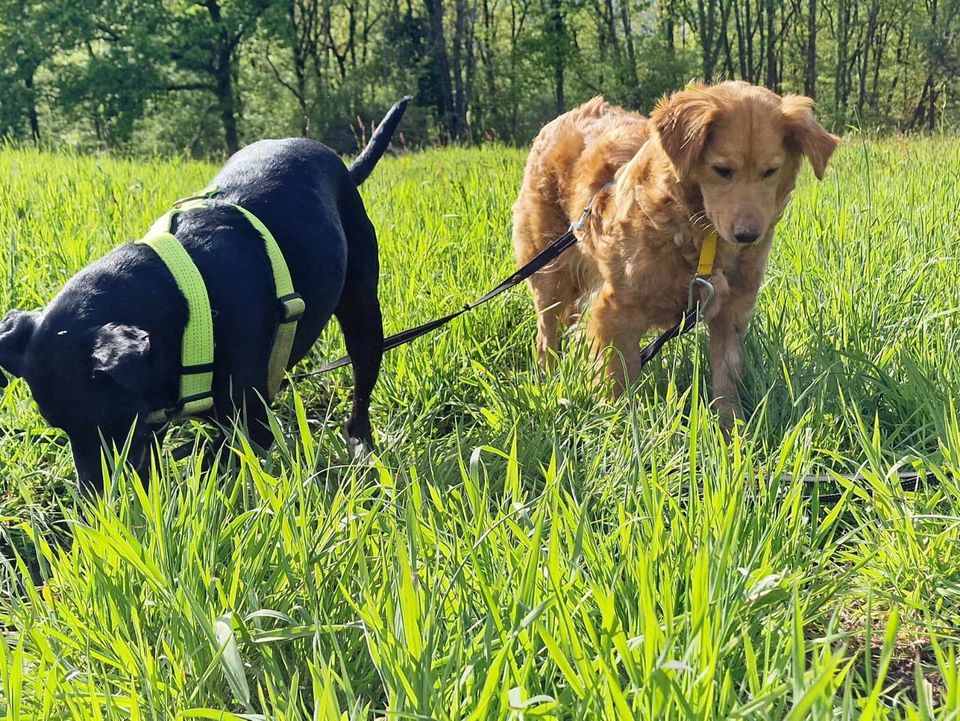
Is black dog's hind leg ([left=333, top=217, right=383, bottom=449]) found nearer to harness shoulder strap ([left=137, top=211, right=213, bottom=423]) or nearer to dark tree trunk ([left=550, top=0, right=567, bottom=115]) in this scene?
harness shoulder strap ([left=137, top=211, right=213, bottom=423])

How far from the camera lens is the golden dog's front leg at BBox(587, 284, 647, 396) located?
305 centimetres

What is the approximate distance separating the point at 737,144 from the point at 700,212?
0.27 meters

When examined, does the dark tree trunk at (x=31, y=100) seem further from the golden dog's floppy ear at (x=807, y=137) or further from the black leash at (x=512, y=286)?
the golden dog's floppy ear at (x=807, y=137)

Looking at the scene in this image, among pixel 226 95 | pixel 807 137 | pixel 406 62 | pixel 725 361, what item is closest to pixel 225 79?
pixel 226 95

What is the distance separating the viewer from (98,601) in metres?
1.40

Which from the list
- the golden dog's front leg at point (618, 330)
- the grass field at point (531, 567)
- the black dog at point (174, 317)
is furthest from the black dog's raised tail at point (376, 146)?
the golden dog's front leg at point (618, 330)

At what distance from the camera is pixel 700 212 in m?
2.86

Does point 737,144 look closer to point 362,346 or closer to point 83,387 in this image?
point 362,346

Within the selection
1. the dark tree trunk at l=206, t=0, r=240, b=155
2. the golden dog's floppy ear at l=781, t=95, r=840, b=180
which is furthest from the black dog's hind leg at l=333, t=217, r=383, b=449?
the dark tree trunk at l=206, t=0, r=240, b=155

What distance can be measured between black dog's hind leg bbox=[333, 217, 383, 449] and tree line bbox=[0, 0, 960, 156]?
24339 millimetres

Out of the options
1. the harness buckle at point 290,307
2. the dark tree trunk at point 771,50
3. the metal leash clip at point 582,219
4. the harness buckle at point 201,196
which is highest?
the dark tree trunk at point 771,50

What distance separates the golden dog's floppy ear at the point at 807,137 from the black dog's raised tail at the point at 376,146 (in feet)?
4.95

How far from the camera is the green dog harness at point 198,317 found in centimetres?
204

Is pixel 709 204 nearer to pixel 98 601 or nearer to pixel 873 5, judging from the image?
pixel 98 601
